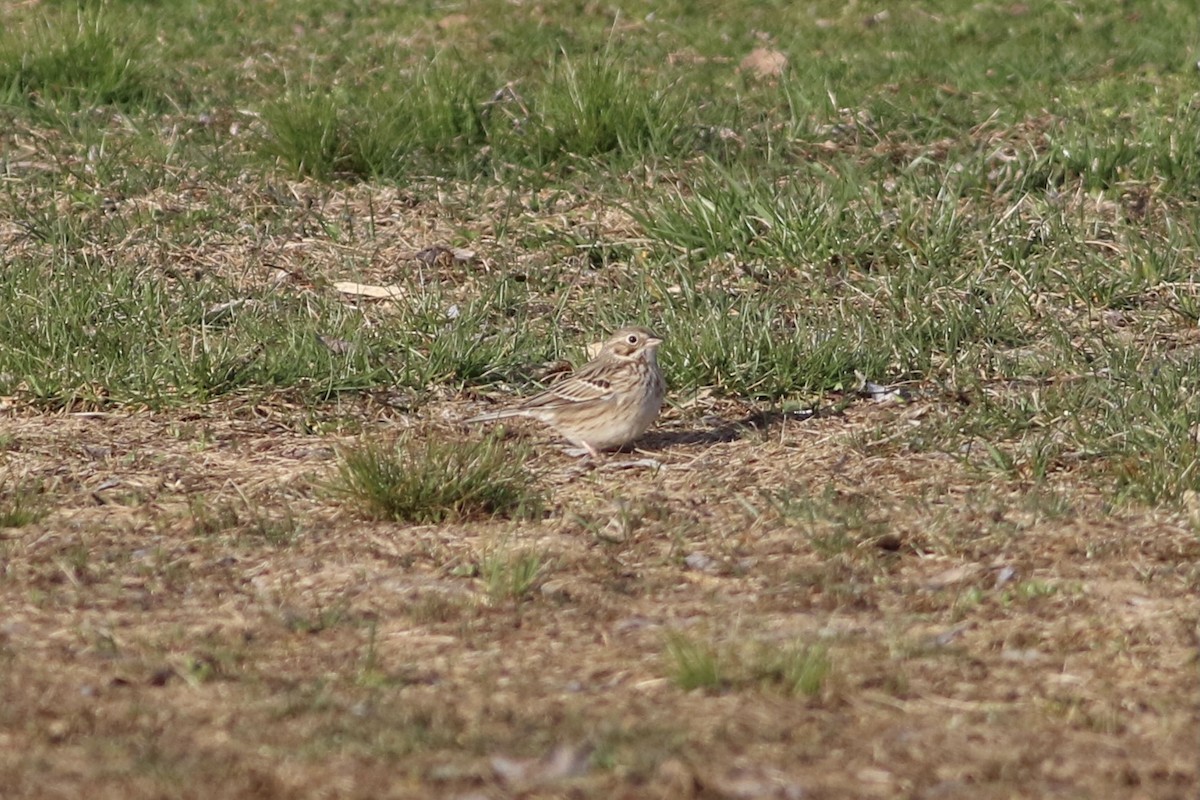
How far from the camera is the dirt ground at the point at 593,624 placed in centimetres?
473

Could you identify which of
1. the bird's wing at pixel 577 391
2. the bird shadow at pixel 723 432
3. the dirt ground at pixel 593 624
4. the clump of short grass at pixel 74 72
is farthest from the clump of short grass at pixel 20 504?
the clump of short grass at pixel 74 72

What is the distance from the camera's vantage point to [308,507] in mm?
6859

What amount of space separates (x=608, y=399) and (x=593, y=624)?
1723 millimetres

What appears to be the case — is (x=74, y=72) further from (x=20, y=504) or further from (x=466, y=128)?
(x=20, y=504)

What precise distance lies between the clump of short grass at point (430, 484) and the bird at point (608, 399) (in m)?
0.72

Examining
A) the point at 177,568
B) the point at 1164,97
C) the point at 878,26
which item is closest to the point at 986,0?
the point at 878,26

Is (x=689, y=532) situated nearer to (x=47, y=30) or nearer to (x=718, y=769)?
(x=718, y=769)

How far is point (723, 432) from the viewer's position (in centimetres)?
784

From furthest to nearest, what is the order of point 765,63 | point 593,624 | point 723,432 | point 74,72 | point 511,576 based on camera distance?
point 765,63, point 74,72, point 723,432, point 511,576, point 593,624

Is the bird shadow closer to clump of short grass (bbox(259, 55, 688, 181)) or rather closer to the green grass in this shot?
the green grass

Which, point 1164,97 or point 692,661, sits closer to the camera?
point 692,661

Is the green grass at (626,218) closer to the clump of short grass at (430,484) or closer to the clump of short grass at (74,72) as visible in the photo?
the clump of short grass at (74,72)

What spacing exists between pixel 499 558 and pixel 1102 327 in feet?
13.0

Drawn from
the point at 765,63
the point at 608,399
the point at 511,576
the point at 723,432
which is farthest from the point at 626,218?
the point at 511,576
